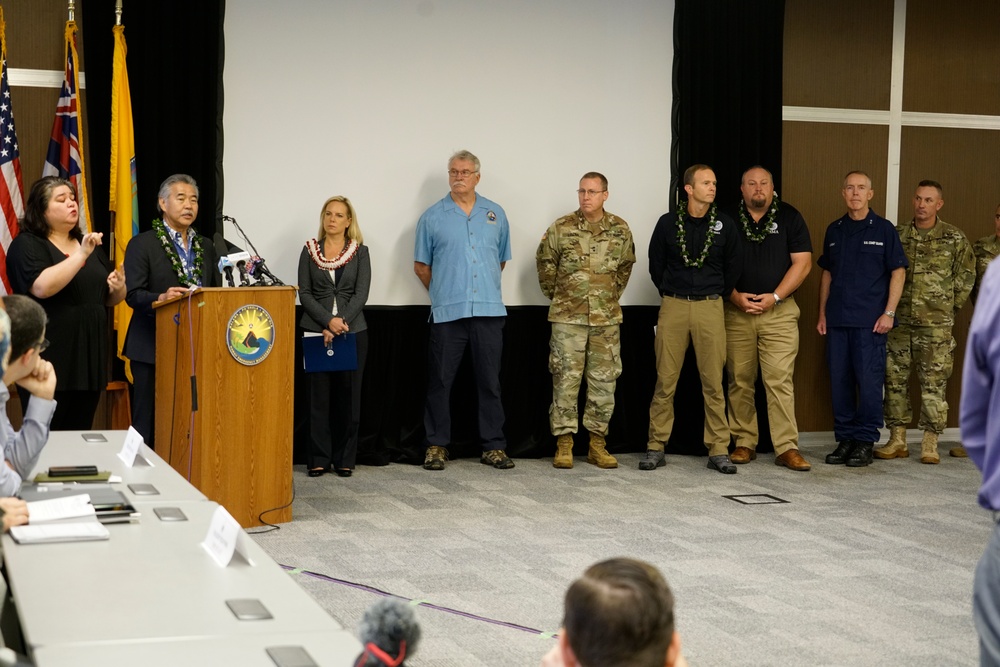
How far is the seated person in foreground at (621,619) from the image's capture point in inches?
51.6

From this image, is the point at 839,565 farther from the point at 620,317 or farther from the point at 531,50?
the point at 531,50

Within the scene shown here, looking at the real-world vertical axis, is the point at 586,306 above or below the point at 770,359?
above

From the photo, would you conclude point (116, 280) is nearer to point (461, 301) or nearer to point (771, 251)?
point (461, 301)

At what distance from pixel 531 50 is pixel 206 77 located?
2026mm

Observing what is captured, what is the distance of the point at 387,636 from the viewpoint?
1.18 metres

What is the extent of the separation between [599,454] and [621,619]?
5.57 meters

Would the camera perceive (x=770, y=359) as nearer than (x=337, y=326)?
No

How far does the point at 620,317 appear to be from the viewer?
688cm

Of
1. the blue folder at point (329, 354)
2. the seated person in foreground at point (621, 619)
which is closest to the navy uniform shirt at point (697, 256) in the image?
the blue folder at point (329, 354)

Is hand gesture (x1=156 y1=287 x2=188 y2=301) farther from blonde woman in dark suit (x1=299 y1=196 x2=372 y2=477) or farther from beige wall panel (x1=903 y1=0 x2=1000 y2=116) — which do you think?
beige wall panel (x1=903 y1=0 x2=1000 y2=116)

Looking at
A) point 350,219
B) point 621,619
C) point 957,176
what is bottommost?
point 621,619

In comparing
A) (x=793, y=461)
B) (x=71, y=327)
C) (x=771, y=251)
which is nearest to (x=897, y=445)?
(x=793, y=461)

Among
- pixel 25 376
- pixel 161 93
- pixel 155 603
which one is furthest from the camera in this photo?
pixel 161 93

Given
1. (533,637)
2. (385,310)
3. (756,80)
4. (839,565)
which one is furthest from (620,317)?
(533,637)
